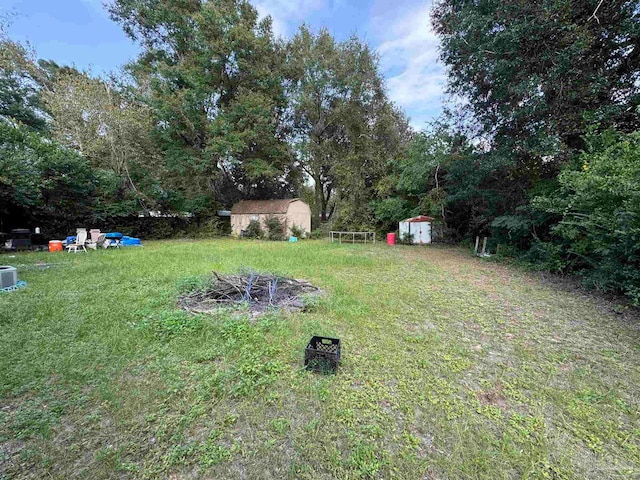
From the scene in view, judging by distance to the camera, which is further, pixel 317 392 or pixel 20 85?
pixel 20 85

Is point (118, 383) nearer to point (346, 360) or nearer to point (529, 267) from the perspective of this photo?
point (346, 360)

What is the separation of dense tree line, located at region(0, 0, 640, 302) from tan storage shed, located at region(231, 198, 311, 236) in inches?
78.8

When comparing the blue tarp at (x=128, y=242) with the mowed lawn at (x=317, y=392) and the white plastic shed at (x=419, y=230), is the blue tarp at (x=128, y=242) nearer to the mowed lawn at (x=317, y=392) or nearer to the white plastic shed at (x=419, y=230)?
the mowed lawn at (x=317, y=392)

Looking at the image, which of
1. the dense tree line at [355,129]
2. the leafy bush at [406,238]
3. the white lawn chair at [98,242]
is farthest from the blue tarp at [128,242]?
the leafy bush at [406,238]

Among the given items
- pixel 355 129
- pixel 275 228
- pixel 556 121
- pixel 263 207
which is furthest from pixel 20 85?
pixel 556 121

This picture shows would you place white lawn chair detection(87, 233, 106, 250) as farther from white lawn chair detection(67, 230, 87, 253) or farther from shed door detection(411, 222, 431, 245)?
shed door detection(411, 222, 431, 245)

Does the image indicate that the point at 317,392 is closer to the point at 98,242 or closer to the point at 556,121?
the point at 556,121

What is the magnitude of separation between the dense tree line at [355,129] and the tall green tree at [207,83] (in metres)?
0.09

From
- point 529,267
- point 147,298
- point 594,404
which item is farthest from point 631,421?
point 529,267

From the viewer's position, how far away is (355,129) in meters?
17.2

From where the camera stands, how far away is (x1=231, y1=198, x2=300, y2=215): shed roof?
15.4 meters

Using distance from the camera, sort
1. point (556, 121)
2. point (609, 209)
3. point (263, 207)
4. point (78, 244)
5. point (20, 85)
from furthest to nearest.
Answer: point (263, 207)
point (20, 85)
point (78, 244)
point (556, 121)
point (609, 209)

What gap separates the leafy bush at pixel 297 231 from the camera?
15.5 m

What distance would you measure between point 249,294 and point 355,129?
15684 mm
